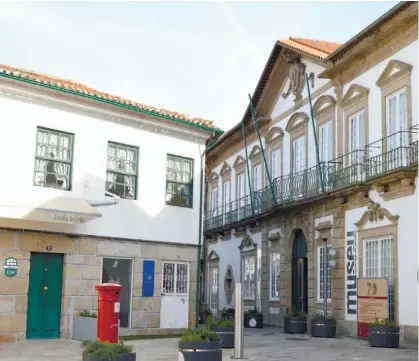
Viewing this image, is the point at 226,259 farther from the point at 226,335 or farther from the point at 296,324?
the point at 226,335

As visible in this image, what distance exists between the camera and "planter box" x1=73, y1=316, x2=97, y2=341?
50.3 feet

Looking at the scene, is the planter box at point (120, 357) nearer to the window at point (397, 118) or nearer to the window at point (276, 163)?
the window at point (397, 118)

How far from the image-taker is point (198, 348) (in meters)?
11.0

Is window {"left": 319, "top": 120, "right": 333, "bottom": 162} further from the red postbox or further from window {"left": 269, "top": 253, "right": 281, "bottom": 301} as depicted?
the red postbox

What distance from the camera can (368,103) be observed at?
1994 centimetres

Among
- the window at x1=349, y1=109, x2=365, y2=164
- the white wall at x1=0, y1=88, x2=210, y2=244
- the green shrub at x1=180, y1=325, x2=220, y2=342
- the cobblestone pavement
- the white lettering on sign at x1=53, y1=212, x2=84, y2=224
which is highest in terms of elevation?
the window at x1=349, y1=109, x2=365, y2=164

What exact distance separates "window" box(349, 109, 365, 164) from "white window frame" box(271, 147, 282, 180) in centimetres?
605

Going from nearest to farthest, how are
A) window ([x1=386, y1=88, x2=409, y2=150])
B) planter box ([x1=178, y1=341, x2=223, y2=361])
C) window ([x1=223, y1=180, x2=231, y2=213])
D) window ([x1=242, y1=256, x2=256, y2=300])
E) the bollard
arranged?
planter box ([x1=178, y1=341, x2=223, y2=361]), the bollard, window ([x1=386, y1=88, x2=409, y2=150]), window ([x1=242, y1=256, x2=256, y2=300]), window ([x1=223, y1=180, x2=231, y2=213])

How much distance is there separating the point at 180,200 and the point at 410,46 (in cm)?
728

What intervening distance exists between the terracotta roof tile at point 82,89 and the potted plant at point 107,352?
7.54 m

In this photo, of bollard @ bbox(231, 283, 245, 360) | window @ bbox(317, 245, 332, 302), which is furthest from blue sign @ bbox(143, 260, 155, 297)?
window @ bbox(317, 245, 332, 302)

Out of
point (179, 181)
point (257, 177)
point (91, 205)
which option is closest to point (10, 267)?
point (91, 205)

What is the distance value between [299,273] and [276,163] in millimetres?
4862

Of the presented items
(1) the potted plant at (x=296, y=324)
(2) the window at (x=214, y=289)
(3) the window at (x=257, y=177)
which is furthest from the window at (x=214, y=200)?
(1) the potted plant at (x=296, y=324)
